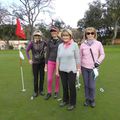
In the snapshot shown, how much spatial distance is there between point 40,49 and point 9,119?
2.33m

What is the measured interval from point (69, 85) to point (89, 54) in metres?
0.83

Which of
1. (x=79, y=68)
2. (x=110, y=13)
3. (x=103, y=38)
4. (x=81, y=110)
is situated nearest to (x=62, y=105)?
(x=81, y=110)

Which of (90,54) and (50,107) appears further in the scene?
(50,107)

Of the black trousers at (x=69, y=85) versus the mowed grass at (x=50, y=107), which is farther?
the black trousers at (x=69, y=85)

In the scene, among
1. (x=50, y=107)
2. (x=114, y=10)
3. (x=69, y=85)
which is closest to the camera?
(x=69, y=85)

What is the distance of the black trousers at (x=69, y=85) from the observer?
6723mm

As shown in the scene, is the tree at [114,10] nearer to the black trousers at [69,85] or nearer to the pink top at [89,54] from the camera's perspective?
the pink top at [89,54]

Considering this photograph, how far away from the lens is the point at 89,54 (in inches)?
270

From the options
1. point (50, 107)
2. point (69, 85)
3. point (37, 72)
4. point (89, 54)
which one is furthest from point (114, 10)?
point (69, 85)

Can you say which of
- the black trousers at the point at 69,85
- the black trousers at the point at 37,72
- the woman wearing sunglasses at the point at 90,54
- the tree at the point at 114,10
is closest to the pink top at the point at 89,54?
the woman wearing sunglasses at the point at 90,54

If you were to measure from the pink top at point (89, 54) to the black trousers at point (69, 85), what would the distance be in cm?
45

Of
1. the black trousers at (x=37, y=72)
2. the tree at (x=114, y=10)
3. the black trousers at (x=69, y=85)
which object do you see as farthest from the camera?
the tree at (x=114, y=10)

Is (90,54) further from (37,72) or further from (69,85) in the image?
(37,72)

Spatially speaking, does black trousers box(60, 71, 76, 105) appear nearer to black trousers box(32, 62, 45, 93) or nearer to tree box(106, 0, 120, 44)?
black trousers box(32, 62, 45, 93)
